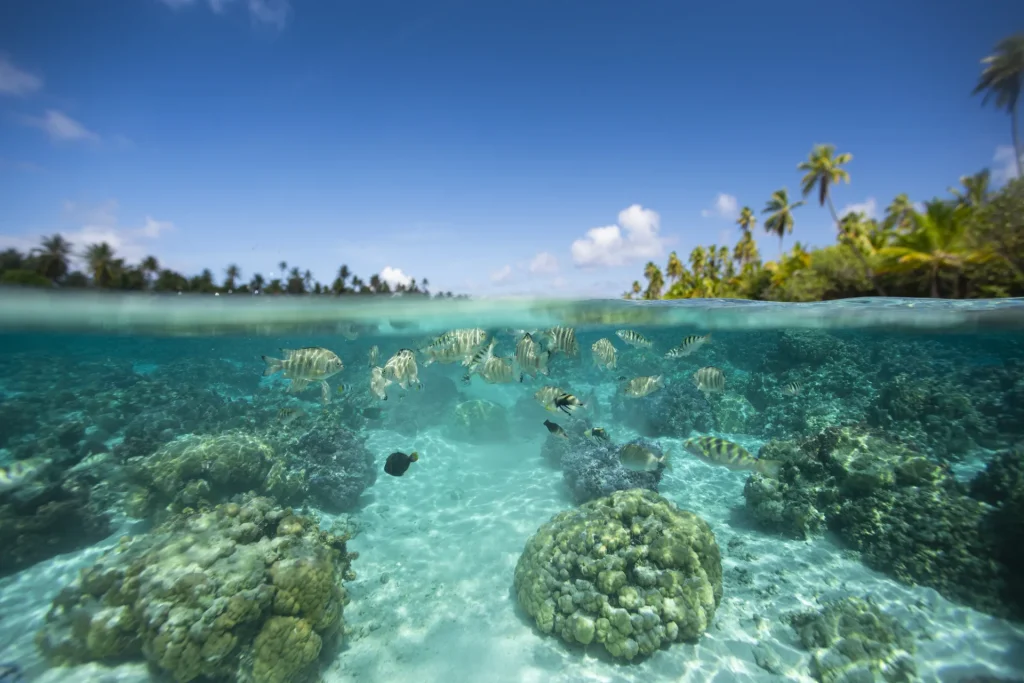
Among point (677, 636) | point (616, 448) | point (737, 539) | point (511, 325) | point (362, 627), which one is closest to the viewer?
point (677, 636)

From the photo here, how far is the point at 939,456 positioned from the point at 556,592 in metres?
12.9

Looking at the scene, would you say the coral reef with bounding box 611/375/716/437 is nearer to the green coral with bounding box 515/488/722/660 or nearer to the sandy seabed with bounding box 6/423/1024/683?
the sandy seabed with bounding box 6/423/1024/683

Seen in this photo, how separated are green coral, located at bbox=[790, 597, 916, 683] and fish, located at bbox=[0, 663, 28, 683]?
35.4 feet

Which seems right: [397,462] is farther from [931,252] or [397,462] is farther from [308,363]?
[931,252]

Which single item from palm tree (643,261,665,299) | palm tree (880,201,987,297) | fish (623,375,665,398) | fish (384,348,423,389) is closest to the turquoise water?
fish (384,348,423,389)

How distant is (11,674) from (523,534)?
311 inches

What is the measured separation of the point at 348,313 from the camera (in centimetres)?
2019

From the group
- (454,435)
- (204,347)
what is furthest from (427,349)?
(204,347)

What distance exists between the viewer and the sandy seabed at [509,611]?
235 inches

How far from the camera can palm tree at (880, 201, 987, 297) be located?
803 inches

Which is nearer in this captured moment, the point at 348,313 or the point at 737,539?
the point at 737,539

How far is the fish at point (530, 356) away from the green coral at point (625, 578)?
2800mm

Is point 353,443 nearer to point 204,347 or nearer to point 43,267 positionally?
point 43,267

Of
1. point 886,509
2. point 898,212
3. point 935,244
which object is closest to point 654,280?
point 898,212
